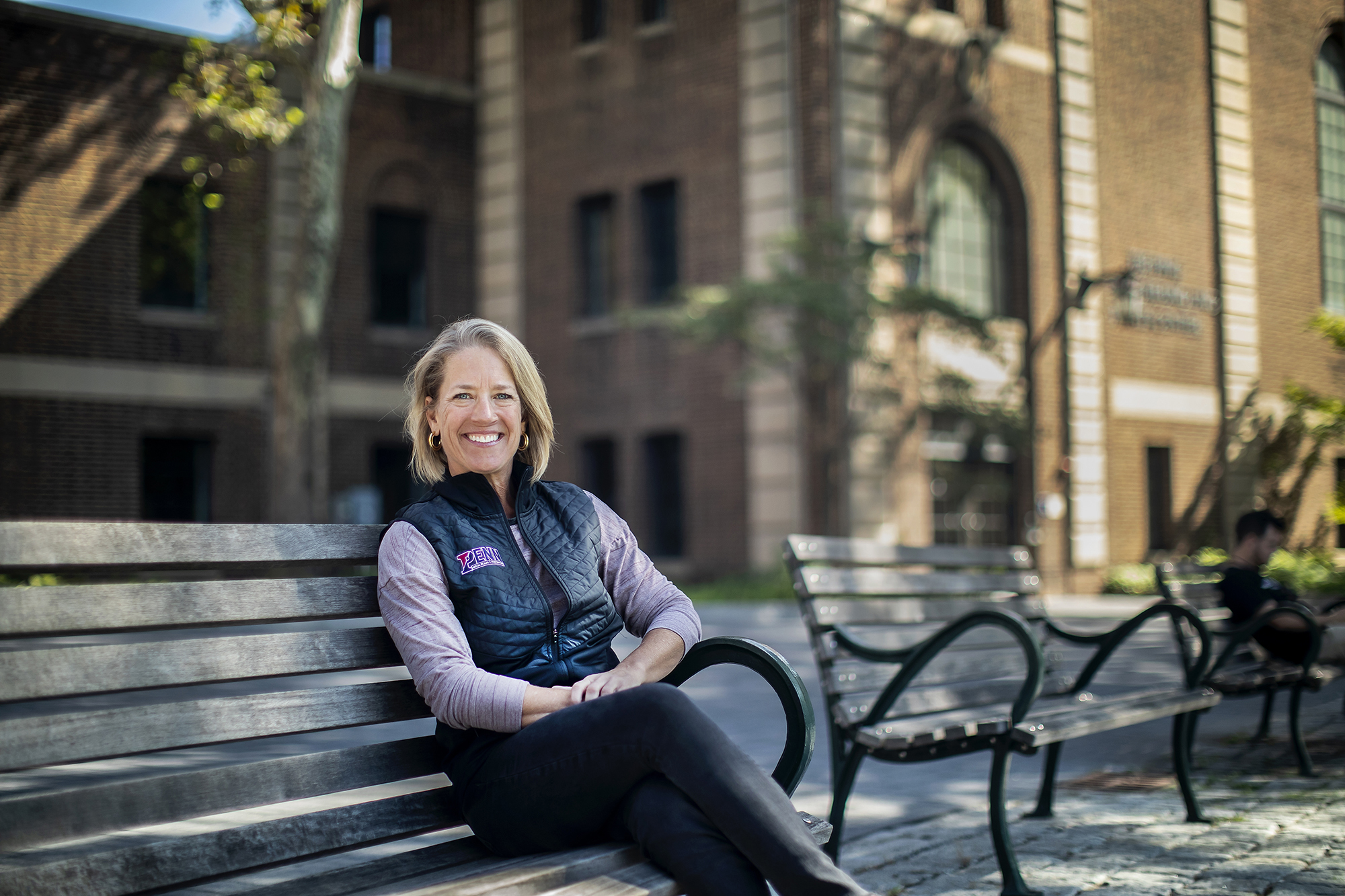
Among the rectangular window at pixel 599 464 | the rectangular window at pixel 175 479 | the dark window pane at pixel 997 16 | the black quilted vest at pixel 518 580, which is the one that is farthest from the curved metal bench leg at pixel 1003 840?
the dark window pane at pixel 997 16

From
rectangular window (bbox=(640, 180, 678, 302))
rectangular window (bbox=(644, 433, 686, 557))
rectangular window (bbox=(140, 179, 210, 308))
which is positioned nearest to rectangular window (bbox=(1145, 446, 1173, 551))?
rectangular window (bbox=(644, 433, 686, 557))

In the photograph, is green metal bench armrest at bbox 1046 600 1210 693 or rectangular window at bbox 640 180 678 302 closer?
green metal bench armrest at bbox 1046 600 1210 693

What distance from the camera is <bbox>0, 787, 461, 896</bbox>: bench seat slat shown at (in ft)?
7.19

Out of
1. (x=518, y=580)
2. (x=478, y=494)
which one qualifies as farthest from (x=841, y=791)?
(x=478, y=494)

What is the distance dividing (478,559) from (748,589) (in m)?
14.6

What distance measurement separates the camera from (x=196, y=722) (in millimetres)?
2500

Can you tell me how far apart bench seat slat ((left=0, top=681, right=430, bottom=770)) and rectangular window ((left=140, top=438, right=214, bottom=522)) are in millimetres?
17850

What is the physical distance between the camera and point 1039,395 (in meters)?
20.5

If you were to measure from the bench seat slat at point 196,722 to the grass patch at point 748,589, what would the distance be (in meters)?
13.5

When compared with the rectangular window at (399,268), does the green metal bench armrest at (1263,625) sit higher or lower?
lower

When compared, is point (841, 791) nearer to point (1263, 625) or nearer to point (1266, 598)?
point (1263, 625)

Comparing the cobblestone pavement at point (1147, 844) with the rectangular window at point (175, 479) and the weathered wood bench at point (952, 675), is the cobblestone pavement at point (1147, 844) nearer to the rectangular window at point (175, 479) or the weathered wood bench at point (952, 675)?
the weathered wood bench at point (952, 675)

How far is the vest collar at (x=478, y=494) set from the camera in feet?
10.1

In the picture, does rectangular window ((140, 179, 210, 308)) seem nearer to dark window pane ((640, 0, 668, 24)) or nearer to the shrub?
dark window pane ((640, 0, 668, 24))
